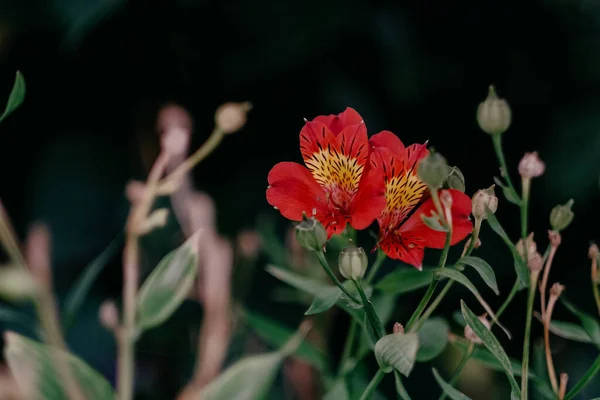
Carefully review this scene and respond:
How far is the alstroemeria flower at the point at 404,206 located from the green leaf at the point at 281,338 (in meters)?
0.15

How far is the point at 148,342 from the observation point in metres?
0.70

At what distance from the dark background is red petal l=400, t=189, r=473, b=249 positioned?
0.35m

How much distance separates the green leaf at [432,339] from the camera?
384 millimetres

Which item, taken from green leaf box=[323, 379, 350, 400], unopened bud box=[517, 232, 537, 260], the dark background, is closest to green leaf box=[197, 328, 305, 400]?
green leaf box=[323, 379, 350, 400]

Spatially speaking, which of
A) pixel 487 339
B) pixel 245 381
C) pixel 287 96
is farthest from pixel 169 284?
pixel 287 96

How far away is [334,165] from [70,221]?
1.60 feet

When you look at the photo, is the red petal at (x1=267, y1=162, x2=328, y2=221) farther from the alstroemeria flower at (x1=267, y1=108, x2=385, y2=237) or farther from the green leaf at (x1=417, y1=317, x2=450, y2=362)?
the green leaf at (x1=417, y1=317, x2=450, y2=362)

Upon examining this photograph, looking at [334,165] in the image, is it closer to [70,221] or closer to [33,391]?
[33,391]

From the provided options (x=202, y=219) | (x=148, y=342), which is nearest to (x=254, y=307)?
(x=148, y=342)

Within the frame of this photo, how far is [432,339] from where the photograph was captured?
39 cm

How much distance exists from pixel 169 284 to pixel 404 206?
13cm

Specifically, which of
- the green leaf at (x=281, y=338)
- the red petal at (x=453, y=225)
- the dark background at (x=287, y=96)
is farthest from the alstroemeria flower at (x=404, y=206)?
the dark background at (x=287, y=96)

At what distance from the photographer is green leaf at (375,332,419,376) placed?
0.87 ft

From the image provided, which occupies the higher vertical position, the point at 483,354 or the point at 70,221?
the point at 70,221
